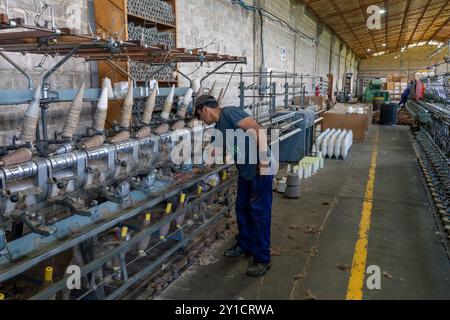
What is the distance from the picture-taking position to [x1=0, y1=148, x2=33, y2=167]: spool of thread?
1963 mm

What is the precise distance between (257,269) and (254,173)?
75 centimetres

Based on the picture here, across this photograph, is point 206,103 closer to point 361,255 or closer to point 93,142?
point 93,142

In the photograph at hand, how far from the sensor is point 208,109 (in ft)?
9.40

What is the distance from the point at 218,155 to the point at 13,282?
6.85 feet

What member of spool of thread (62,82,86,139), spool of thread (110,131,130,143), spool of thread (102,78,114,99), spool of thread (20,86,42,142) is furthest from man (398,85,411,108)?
spool of thread (20,86,42,142)

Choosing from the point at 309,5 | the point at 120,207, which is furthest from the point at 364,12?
the point at 120,207

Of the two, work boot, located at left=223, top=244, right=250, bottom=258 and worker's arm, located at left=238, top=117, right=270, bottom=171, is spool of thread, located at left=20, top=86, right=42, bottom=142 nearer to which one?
worker's arm, located at left=238, top=117, right=270, bottom=171

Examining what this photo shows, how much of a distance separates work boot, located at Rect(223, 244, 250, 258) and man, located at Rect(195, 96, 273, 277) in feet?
0.50

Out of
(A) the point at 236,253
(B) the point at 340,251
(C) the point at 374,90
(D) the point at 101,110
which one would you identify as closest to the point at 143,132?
(D) the point at 101,110

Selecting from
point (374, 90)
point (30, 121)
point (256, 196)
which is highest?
point (374, 90)

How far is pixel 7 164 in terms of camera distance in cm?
196

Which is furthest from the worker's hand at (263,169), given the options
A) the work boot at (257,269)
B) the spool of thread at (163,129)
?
the spool of thread at (163,129)

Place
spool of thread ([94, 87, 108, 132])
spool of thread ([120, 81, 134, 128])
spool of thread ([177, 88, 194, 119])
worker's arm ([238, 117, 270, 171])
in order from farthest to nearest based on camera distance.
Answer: spool of thread ([177, 88, 194, 119])
spool of thread ([120, 81, 134, 128])
worker's arm ([238, 117, 270, 171])
spool of thread ([94, 87, 108, 132])

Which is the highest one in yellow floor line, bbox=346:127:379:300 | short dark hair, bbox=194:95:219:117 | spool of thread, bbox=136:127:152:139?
short dark hair, bbox=194:95:219:117
